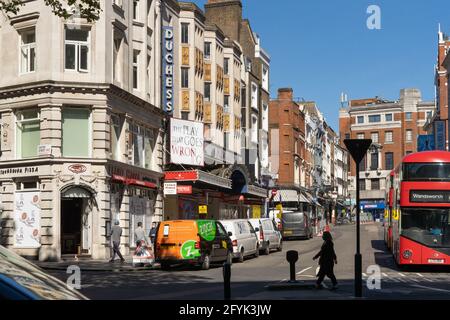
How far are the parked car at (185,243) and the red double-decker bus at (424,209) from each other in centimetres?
684

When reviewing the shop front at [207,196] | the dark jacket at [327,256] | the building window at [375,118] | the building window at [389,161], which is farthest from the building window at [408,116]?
the dark jacket at [327,256]

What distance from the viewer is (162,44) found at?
41.3m

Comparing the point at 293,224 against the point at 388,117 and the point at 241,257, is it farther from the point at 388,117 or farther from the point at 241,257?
the point at 388,117

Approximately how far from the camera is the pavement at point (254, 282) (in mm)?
16500

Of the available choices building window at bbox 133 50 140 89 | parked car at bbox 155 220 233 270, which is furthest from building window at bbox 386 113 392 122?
parked car at bbox 155 220 233 270

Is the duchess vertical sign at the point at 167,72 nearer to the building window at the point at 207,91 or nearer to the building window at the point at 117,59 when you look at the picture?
the building window at the point at 117,59

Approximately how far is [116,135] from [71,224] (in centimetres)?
500

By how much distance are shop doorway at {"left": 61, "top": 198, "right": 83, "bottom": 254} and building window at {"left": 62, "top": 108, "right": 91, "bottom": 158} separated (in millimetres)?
2157

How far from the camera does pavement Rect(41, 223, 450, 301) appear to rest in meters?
16.5

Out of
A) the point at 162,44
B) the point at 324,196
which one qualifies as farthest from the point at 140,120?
the point at 324,196

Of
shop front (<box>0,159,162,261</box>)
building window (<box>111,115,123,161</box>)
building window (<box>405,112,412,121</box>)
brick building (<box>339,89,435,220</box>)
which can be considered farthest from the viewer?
building window (<box>405,112,412,121</box>)

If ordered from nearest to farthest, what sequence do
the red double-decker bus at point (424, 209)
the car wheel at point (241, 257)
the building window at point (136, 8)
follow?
1. the red double-decker bus at point (424, 209)
2. the car wheel at point (241, 257)
3. the building window at point (136, 8)

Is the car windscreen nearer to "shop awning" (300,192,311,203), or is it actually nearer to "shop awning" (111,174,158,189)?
"shop awning" (111,174,158,189)

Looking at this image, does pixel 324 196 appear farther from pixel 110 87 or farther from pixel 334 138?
pixel 110 87
